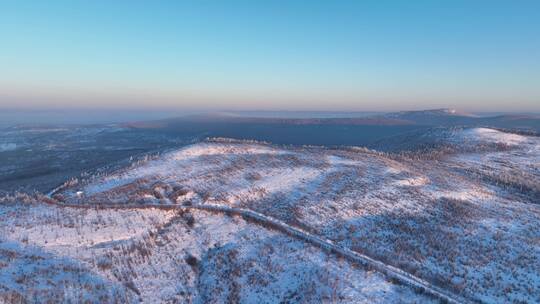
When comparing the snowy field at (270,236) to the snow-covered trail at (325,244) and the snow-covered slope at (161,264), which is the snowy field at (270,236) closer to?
the snow-covered slope at (161,264)

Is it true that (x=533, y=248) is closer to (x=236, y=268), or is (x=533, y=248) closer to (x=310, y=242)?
(x=310, y=242)

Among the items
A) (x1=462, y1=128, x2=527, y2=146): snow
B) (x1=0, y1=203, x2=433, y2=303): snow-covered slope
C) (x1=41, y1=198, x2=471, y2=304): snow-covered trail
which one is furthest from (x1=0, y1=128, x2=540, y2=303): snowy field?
(x1=462, y1=128, x2=527, y2=146): snow

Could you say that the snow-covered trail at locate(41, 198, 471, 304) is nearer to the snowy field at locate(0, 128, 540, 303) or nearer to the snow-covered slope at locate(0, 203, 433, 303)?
the snowy field at locate(0, 128, 540, 303)

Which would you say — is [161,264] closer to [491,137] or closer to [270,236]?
[270,236]

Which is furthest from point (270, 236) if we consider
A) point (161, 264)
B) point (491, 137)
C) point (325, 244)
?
point (491, 137)

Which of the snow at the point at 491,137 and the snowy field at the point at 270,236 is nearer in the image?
the snowy field at the point at 270,236

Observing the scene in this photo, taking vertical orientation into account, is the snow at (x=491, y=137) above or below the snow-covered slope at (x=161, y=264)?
above


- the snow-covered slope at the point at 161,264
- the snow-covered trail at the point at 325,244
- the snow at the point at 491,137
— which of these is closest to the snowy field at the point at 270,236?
the snow-covered slope at the point at 161,264
